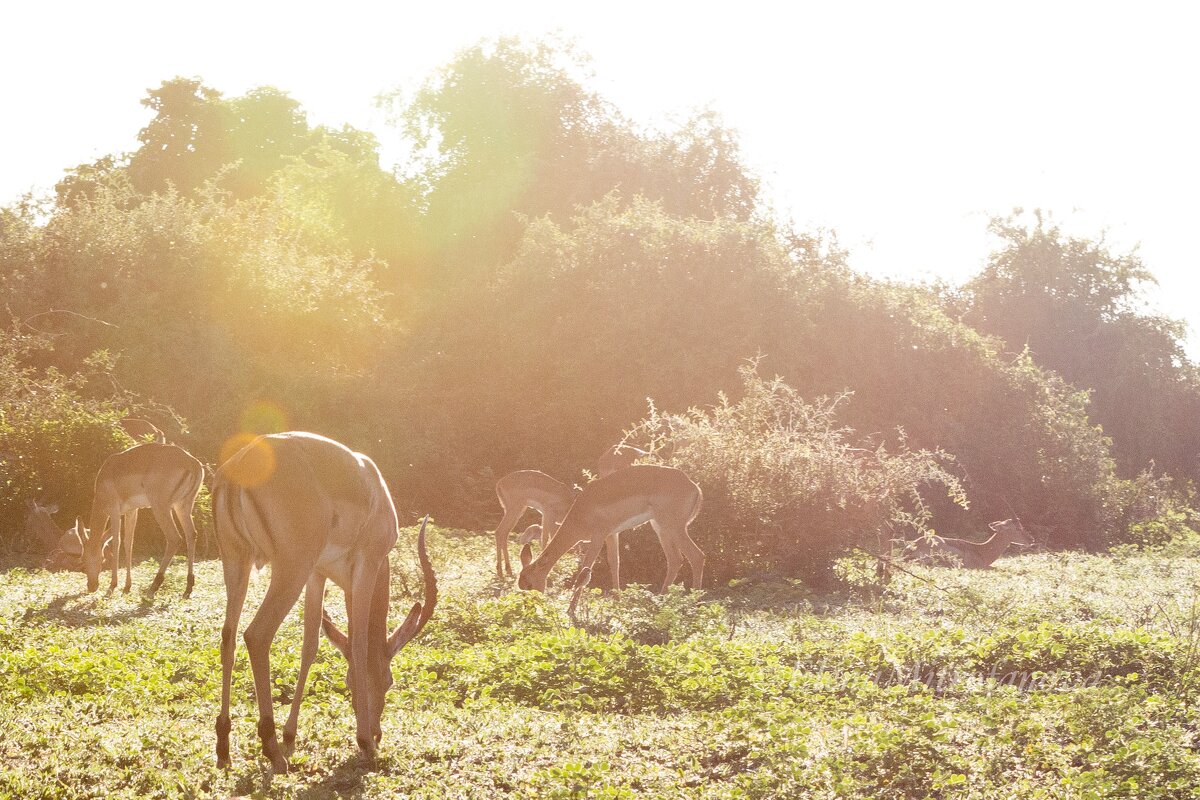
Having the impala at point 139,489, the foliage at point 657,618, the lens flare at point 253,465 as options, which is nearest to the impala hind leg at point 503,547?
the foliage at point 657,618

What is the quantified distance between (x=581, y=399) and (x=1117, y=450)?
16609mm

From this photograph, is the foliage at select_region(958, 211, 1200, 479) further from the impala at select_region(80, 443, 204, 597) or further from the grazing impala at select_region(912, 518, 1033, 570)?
the impala at select_region(80, 443, 204, 597)

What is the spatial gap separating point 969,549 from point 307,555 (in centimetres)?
1444

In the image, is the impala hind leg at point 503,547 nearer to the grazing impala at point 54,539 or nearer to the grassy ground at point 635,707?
the grassy ground at point 635,707

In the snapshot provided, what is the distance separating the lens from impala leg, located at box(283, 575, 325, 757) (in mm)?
5461

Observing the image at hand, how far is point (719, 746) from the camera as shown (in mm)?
5891

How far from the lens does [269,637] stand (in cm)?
511

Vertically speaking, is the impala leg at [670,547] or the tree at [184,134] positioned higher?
the tree at [184,134]

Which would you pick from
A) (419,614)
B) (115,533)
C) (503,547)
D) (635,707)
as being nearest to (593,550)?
(503,547)

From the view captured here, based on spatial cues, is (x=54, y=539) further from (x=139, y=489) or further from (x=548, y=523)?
(x=548, y=523)

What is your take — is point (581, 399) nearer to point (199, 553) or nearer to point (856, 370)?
point (856, 370)

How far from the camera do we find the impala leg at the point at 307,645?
546 cm

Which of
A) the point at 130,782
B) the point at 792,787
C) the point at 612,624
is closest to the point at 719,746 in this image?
the point at 792,787

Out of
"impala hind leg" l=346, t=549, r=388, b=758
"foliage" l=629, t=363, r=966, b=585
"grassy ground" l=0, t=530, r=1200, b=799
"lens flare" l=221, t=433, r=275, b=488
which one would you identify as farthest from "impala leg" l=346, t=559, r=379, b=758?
"foliage" l=629, t=363, r=966, b=585
